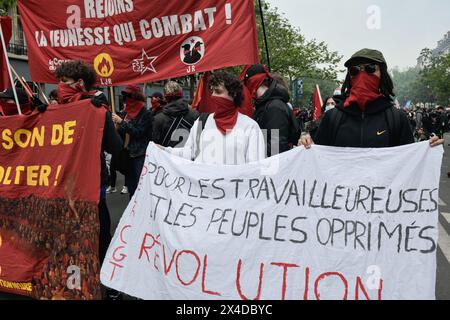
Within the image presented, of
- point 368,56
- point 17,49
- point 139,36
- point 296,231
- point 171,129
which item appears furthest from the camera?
point 17,49

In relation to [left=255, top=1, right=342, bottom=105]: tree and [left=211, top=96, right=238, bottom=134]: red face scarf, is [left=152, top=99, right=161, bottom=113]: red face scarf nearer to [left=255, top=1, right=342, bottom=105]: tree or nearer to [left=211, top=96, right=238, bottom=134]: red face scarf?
[left=211, top=96, right=238, bottom=134]: red face scarf

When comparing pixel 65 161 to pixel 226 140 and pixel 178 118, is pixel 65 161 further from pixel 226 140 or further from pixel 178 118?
pixel 178 118

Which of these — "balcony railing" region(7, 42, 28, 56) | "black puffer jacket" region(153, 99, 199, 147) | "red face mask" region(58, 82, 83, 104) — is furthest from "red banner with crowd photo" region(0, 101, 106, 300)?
"balcony railing" region(7, 42, 28, 56)

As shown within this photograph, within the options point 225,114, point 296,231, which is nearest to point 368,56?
point 225,114

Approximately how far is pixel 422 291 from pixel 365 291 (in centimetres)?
31

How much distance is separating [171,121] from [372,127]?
2644mm

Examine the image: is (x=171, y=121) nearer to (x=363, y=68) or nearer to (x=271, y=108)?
(x=271, y=108)

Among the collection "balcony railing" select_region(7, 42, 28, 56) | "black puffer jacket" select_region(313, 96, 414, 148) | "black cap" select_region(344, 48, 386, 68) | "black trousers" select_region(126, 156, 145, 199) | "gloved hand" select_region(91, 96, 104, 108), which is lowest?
"black trousers" select_region(126, 156, 145, 199)

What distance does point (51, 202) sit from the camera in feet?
11.7

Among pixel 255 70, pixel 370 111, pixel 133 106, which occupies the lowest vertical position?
pixel 370 111

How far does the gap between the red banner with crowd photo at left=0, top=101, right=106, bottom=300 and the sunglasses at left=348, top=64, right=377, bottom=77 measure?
177 centimetres

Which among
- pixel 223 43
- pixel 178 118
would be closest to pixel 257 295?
pixel 223 43

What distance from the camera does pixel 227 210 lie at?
296 centimetres

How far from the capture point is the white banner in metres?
2.62
